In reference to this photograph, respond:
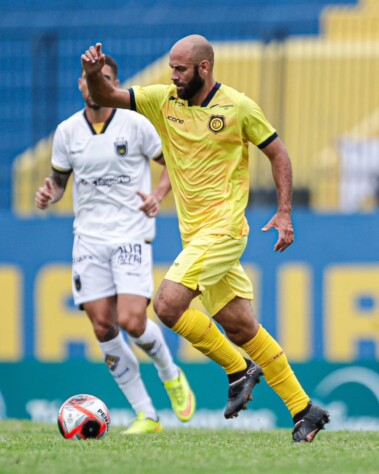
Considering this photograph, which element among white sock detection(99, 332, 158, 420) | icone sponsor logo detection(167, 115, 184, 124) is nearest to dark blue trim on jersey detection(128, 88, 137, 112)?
icone sponsor logo detection(167, 115, 184, 124)

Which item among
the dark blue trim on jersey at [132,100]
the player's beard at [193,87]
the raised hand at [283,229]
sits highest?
the player's beard at [193,87]

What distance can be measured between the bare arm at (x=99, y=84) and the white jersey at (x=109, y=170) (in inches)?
56.5

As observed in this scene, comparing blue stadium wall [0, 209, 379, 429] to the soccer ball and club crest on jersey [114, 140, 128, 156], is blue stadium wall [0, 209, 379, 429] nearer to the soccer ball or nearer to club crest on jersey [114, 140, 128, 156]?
club crest on jersey [114, 140, 128, 156]

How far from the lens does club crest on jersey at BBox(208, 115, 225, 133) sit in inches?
277

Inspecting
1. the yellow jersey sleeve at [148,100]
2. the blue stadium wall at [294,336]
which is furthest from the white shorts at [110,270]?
the blue stadium wall at [294,336]

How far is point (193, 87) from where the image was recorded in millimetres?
7062

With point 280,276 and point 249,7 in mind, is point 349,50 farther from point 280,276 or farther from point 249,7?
point 249,7

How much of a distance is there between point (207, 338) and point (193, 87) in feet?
5.24

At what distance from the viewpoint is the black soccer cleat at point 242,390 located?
709 centimetres

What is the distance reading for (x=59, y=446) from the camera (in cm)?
650

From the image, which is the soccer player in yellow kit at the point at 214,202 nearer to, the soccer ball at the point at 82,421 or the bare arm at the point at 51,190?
the soccer ball at the point at 82,421

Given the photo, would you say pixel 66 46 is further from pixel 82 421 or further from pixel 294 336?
pixel 82 421

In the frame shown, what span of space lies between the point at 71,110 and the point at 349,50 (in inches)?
140

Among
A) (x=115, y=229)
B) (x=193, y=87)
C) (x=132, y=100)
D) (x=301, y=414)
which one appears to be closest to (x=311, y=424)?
(x=301, y=414)
